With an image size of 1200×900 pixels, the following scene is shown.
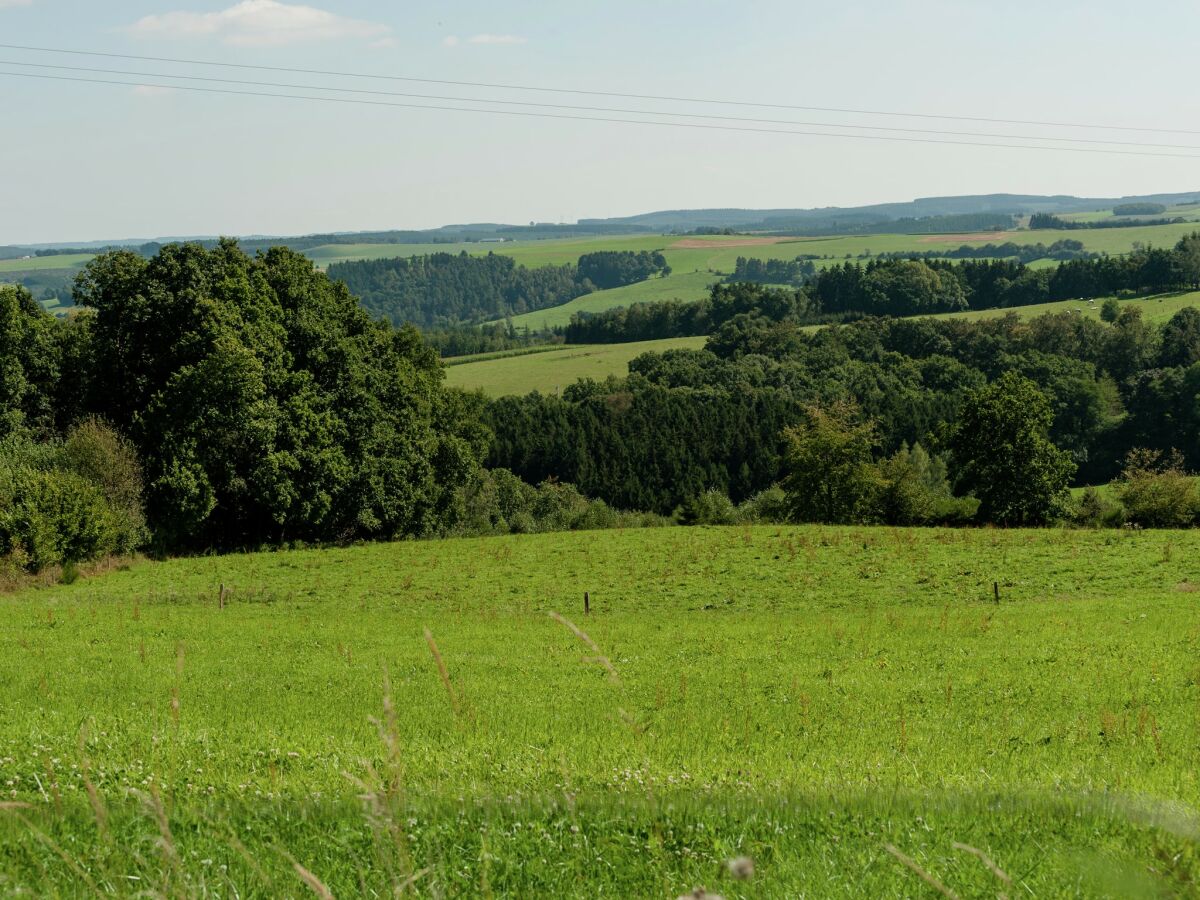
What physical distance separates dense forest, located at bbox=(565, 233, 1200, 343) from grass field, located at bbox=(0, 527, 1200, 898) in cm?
14414

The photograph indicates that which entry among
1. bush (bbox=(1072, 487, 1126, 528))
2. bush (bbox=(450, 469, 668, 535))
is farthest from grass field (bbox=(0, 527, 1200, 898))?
bush (bbox=(450, 469, 668, 535))

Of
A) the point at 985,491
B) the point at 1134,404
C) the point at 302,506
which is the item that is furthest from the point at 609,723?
the point at 1134,404

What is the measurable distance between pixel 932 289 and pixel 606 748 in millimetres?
170031

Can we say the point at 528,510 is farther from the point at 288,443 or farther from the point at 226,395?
the point at 226,395

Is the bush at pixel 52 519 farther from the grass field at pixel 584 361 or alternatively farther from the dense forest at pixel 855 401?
the grass field at pixel 584 361

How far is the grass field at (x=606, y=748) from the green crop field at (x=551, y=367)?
114 m

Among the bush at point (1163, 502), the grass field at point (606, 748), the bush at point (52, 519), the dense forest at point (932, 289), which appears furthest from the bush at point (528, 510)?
the dense forest at point (932, 289)

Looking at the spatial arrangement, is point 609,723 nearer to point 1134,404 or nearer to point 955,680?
point 955,680

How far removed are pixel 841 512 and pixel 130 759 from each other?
59.5 metres

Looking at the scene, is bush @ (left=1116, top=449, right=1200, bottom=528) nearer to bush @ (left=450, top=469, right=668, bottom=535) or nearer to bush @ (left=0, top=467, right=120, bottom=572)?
bush @ (left=450, top=469, right=668, bottom=535)

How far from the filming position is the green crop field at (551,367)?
14575 cm

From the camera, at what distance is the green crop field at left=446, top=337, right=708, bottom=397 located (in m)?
146

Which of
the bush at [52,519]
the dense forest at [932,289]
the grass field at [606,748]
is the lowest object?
the bush at [52,519]

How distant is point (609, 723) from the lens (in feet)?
41.7
